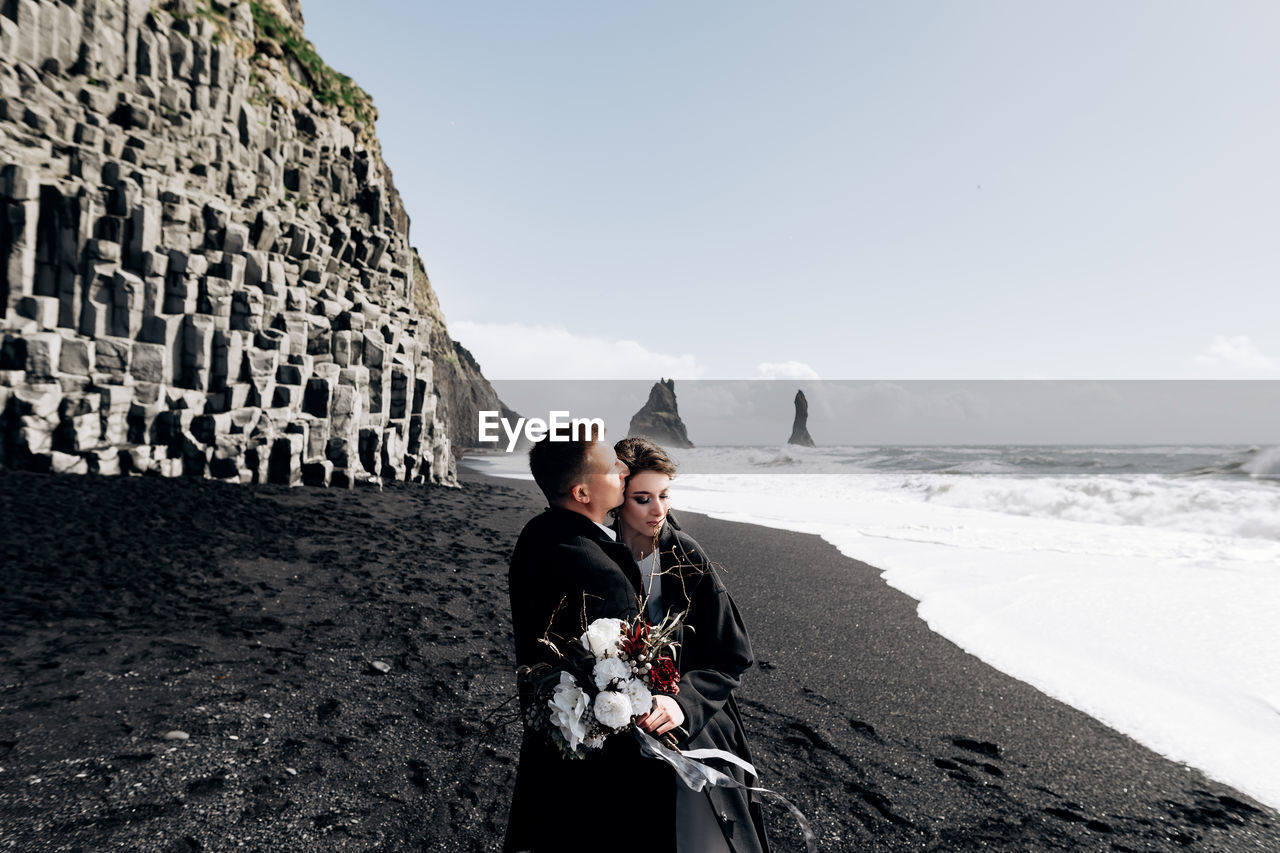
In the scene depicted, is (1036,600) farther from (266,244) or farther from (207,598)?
(266,244)

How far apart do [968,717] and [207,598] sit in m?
9.32

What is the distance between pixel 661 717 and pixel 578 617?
1.38 ft

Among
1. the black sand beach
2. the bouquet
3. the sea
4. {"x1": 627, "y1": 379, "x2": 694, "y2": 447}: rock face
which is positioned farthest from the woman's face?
{"x1": 627, "y1": 379, "x2": 694, "y2": 447}: rock face

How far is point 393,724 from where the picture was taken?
5.05 meters

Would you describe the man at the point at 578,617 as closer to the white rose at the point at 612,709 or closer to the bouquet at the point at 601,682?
the bouquet at the point at 601,682

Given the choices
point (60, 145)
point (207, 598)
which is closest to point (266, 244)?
point (60, 145)

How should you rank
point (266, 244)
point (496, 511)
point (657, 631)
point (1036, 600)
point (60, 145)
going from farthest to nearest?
1. point (266, 244)
2. point (496, 511)
3. point (60, 145)
4. point (1036, 600)
5. point (657, 631)

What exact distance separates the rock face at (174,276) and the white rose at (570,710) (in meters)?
19.0

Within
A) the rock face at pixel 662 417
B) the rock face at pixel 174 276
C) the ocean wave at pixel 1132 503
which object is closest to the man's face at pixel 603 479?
the rock face at pixel 174 276

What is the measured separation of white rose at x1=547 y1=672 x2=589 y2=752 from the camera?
177 centimetres

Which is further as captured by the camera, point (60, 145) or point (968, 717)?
point (60, 145)

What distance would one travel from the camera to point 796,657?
7047mm

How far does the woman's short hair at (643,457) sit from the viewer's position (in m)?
2.50

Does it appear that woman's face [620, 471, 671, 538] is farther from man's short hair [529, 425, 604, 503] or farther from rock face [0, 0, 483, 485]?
rock face [0, 0, 483, 485]
